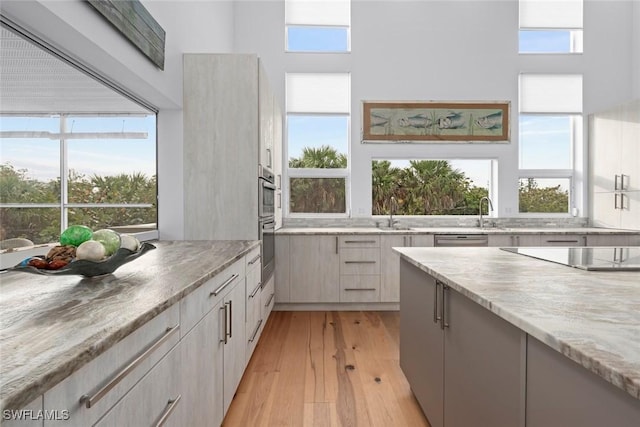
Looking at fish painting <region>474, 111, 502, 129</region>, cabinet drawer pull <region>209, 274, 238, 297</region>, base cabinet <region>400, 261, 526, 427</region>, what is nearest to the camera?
base cabinet <region>400, 261, 526, 427</region>

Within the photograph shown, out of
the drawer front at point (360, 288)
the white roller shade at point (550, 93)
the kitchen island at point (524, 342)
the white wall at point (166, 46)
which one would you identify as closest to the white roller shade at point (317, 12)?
the white wall at point (166, 46)

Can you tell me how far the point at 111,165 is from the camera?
7.36 feet

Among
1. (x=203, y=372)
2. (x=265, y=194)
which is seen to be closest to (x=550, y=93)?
(x=265, y=194)

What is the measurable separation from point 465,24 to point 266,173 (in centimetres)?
319

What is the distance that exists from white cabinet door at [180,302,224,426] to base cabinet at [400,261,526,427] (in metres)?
0.97

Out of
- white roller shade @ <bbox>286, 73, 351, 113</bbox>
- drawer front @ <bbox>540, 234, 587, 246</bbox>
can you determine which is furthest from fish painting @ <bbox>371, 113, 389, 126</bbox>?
A: drawer front @ <bbox>540, 234, 587, 246</bbox>

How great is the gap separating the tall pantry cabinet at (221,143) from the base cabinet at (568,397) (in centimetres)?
234

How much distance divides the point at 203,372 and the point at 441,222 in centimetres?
369

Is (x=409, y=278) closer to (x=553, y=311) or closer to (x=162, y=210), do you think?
(x=553, y=311)

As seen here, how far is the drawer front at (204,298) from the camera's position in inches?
50.2

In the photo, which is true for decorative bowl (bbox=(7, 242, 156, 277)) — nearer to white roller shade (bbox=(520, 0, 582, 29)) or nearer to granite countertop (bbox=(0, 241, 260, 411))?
granite countertop (bbox=(0, 241, 260, 411))

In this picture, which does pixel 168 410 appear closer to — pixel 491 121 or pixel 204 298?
pixel 204 298

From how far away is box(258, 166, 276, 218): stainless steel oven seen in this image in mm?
3020

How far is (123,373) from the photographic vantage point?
83cm
